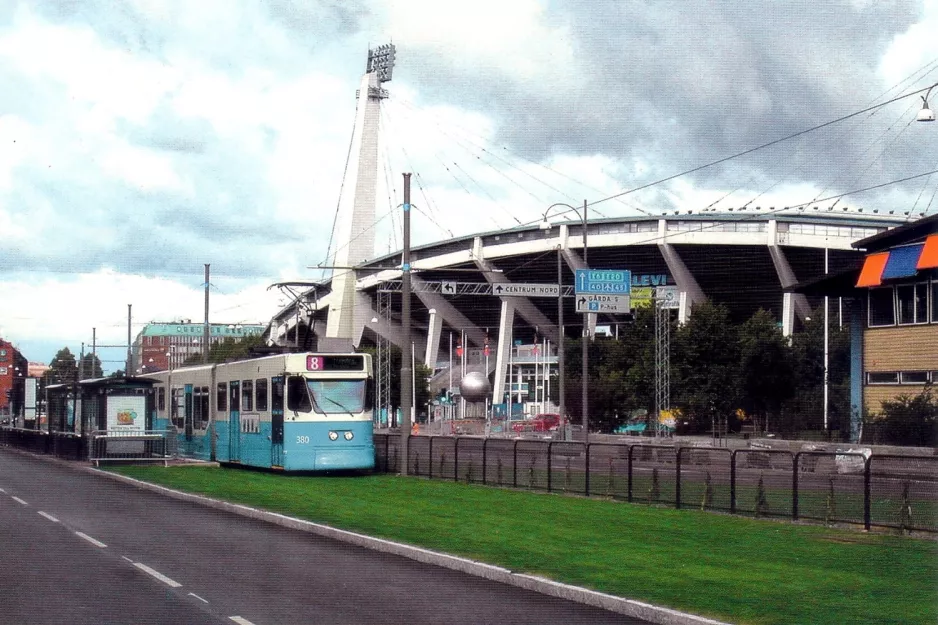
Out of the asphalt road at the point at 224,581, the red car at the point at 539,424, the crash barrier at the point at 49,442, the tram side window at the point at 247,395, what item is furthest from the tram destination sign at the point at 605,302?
the red car at the point at 539,424

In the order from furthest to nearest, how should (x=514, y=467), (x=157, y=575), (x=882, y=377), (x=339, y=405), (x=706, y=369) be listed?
(x=706, y=369), (x=882, y=377), (x=339, y=405), (x=514, y=467), (x=157, y=575)

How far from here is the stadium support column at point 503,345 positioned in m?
92.9

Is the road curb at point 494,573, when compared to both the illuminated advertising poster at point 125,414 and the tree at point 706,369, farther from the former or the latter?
the tree at point 706,369

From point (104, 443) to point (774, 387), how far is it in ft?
124

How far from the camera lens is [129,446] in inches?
1438

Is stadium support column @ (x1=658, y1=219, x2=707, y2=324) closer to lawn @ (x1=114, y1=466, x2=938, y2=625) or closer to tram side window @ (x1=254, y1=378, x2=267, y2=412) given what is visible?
tram side window @ (x1=254, y1=378, x2=267, y2=412)

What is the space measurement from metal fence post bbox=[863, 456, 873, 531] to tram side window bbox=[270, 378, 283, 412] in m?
16.8

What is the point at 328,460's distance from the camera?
29.2m

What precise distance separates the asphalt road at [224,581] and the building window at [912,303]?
1272 inches

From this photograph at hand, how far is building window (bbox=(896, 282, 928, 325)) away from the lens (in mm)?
42938

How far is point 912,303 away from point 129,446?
29.3 m

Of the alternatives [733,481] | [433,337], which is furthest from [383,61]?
[733,481]

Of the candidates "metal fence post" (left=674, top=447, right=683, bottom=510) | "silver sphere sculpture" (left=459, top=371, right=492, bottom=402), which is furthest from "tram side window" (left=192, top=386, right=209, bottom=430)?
"silver sphere sculpture" (left=459, top=371, right=492, bottom=402)

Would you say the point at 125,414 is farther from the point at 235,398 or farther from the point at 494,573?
the point at 494,573
